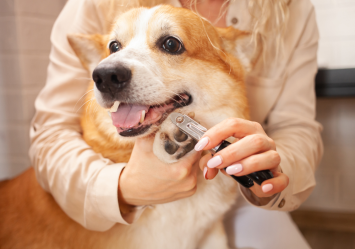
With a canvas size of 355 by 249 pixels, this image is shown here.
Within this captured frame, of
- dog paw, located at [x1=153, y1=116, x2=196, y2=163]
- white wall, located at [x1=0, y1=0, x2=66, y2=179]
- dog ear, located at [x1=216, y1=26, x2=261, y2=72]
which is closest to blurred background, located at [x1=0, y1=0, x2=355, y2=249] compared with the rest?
white wall, located at [x1=0, y1=0, x2=66, y2=179]

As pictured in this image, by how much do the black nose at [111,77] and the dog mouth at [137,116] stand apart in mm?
41

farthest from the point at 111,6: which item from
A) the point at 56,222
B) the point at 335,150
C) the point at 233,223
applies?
the point at 335,150

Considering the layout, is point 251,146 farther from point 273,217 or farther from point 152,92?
point 273,217

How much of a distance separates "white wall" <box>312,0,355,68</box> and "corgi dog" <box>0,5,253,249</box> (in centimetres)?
25

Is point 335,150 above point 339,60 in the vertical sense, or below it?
below

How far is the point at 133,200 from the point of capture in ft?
2.31

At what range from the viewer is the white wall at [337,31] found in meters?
0.68

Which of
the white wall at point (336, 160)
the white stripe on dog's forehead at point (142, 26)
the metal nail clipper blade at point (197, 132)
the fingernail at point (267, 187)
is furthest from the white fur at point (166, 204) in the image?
the white wall at point (336, 160)

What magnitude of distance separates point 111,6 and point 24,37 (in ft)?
0.89

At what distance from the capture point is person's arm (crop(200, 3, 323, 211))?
1.64ft

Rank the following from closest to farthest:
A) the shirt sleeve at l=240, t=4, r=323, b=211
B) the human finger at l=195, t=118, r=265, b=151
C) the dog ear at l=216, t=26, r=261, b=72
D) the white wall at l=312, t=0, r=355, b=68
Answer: the human finger at l=195, t=118, r=265, b=151 → the white wall at l=312, t=0, r=355, b=68 → the dog ear at l=216, t=26, r=261, b=72 → the shirt sleeve at l=240, t=4, r=323, b=211

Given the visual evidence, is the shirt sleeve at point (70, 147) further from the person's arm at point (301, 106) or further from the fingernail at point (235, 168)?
the person's arm at point (301, 106)

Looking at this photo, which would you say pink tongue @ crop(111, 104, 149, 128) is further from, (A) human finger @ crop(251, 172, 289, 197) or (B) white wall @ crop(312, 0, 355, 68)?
(B) white wall @ crop(312, 0, 355, 68)

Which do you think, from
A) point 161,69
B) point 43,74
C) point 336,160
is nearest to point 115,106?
point 161,69
